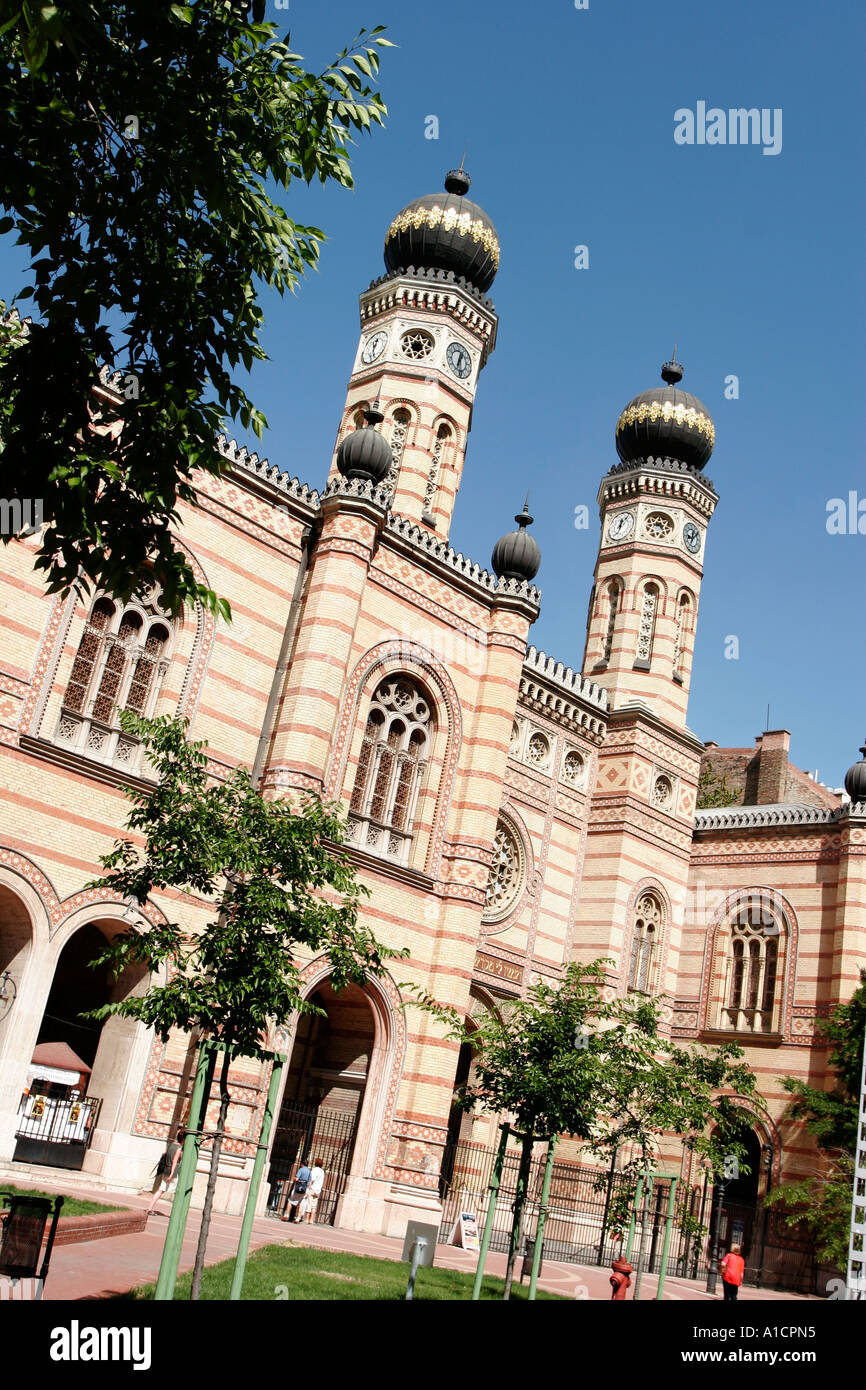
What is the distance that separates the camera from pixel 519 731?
24812 mm

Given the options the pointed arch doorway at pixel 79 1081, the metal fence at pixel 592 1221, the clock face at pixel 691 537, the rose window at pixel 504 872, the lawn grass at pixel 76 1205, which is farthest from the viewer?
the clock face at pixel 691 537

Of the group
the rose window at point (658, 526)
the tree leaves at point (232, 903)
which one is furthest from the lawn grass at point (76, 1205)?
the rose window at point (658, 526)

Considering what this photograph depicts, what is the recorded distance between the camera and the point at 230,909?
10.2 meters

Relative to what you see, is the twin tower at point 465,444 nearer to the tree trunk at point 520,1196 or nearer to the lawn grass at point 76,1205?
the tree trunk at point 520,1196

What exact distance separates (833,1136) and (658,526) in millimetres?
13868

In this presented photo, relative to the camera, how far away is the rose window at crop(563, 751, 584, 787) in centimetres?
2591

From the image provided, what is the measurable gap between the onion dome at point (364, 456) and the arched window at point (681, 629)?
1090cm

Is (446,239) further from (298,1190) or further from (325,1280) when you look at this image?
(325,1280)

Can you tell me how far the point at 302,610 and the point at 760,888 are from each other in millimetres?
13657

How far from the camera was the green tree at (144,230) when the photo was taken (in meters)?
6.10

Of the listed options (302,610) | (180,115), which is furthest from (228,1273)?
(302,610)

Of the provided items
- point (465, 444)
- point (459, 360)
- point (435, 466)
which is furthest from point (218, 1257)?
point (459, 360)

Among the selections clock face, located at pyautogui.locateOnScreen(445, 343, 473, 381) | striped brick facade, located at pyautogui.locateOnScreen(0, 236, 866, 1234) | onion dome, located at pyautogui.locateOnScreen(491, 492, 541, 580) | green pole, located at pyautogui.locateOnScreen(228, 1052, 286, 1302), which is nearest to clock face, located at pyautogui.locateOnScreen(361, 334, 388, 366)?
striped brick facade, located at pyautogui.locateOnScreen(0, 236, 866, 1234)
